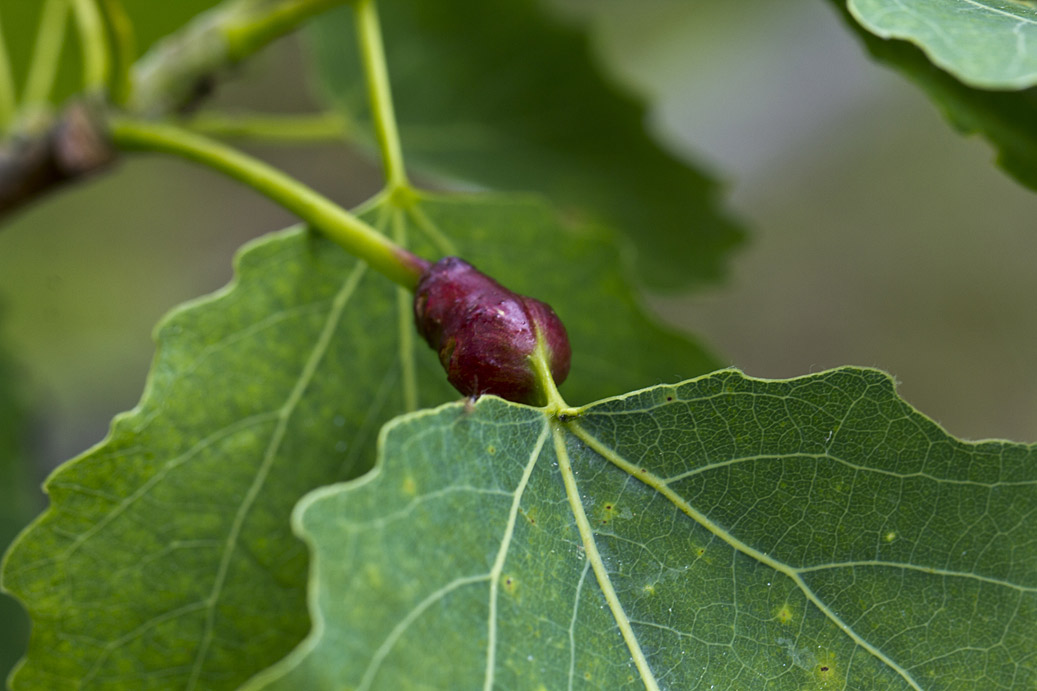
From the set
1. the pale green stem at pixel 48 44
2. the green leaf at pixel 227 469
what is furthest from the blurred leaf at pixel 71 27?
the green leaf at pixel 227 469

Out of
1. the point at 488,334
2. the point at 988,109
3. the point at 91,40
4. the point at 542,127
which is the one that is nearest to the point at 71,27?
the point at 91,40

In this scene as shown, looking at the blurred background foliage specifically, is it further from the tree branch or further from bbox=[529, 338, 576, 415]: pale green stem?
bbox=[529, 338, 576, 415]: pale green stem

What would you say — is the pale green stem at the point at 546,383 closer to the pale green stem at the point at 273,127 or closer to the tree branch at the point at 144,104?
the tree branch at the point at 144,104

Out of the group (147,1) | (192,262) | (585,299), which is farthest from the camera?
(192,262)

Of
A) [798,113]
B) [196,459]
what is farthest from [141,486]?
[798,113]

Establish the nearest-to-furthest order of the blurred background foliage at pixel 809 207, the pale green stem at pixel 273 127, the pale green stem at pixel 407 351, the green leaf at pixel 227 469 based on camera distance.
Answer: the green leaf at pixel 227 469, the pale green stem at pixel 407 351, the pale green stem at pixel 273 127, the blurred background foliage at pixel 809 207

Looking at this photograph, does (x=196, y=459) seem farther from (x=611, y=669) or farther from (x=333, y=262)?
(x=611, y=669)
